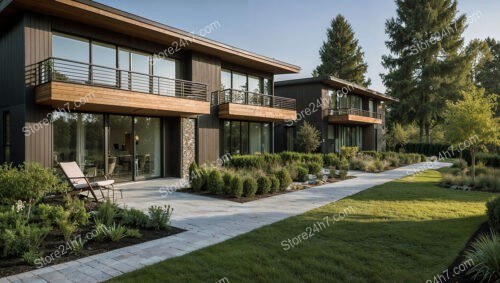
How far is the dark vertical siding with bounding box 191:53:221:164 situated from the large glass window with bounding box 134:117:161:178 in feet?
6.15

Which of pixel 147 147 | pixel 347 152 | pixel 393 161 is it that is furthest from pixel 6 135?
pixel 393 161

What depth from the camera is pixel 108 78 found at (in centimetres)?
1124

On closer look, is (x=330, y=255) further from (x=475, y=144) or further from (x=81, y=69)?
(x=475, y=144)

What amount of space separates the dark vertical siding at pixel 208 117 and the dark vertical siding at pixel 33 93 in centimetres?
573

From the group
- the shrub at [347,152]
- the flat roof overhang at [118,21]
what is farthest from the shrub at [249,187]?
the shrub at [347,152]

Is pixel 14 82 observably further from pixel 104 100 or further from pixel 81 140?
pixel 104 100

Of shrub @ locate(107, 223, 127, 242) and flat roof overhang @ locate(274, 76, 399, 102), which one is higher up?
flat roof overhang @ locate(274, 76, 399, 102)

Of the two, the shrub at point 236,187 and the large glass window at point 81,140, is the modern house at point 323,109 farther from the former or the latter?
the large glass window at point 81,140

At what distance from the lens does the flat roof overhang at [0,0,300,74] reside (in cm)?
940

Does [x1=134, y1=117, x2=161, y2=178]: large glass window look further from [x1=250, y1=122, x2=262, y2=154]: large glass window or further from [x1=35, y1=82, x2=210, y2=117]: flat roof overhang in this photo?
[x1=250, y1=122, x2=262, y2=154]: large glass window

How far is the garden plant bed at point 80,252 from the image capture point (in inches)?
169

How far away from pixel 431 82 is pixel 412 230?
30735 millimetres

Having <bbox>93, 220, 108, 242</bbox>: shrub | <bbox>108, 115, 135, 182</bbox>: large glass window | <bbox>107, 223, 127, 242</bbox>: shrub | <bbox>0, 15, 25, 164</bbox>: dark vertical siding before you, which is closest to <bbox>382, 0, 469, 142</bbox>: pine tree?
<bbox>108, 115, 135, 182</bbox>: large glass window

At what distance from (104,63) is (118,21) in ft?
5.36
